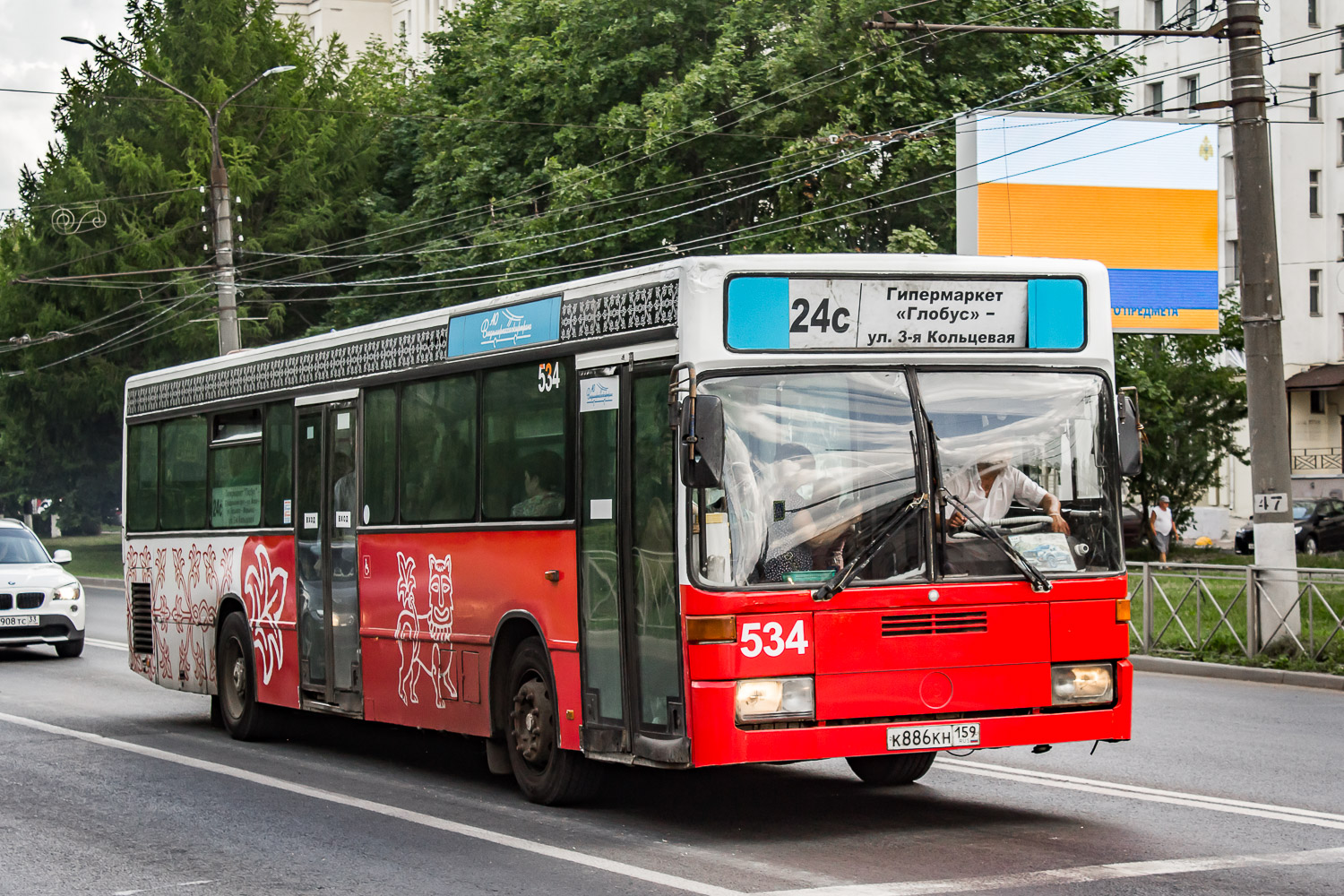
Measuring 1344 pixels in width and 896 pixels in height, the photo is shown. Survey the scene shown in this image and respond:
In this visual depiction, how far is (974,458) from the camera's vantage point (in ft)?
28.2

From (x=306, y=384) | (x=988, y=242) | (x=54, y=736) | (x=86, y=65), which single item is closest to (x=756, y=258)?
(x=306, y=384)

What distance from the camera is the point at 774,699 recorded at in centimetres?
825

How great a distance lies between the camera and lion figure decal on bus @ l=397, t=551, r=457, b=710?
10.8m

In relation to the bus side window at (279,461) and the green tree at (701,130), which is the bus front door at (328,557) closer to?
the bus side window at (279,461)

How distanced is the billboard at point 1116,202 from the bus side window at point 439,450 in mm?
17317

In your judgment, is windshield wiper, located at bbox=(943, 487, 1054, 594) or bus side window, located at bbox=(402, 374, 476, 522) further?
bus side window, located at bbox=(402, 374, 476, 522)

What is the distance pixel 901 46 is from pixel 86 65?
2412cm

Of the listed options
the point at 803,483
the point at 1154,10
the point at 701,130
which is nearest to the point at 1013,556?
the point at 803,483

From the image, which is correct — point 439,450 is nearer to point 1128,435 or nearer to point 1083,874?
point 1128,435

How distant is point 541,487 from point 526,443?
0.32 metres

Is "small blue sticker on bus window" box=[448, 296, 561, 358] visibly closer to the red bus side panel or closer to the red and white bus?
the red and white bus

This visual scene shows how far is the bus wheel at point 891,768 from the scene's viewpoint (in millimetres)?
10320

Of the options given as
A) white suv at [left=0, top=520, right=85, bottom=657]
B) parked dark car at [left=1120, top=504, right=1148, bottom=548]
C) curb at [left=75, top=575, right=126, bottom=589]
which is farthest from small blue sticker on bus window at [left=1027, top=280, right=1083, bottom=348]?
curb at [left=75, top=575, right=126, bottom=589]

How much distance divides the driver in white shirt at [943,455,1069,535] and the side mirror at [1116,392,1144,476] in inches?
17.6
